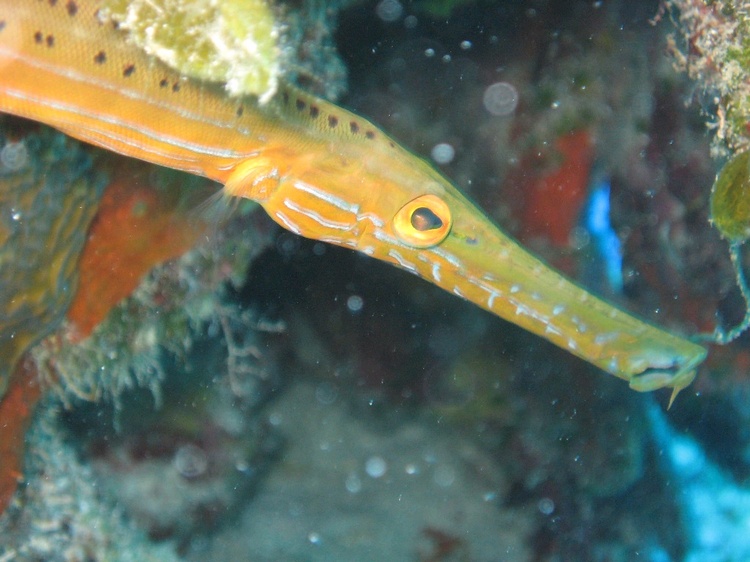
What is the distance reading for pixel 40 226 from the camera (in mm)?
2742

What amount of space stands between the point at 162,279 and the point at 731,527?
28.5ft

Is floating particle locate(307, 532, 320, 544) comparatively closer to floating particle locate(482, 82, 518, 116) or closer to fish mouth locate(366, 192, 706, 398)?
fish mouth locate(366, 192, 706, 398)

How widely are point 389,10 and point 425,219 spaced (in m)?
2.92

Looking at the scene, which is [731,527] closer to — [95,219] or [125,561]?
[125,561]

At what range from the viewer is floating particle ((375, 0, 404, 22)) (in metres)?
4.55

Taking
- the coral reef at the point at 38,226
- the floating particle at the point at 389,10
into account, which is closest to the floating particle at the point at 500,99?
the floating particle at the point at 389,10

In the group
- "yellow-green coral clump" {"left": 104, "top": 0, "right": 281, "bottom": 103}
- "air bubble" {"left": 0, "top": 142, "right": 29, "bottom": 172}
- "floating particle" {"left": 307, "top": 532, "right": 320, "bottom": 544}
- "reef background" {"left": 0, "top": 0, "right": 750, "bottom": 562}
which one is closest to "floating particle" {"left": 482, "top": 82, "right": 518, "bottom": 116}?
"reef background" {"left": 0, "top": 0, "right": 750, "bottom": 562}

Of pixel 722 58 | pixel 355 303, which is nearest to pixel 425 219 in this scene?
pixel 722 58

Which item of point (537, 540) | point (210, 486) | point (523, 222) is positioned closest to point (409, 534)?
point (537, 540)

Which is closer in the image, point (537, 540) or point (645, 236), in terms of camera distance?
point (645, 236)

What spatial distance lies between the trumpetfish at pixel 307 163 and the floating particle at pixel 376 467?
4.03 metres

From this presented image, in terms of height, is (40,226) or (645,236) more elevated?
(40,226)

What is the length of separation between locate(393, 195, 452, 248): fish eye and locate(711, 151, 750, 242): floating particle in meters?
1.66

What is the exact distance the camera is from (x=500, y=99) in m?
4.75
